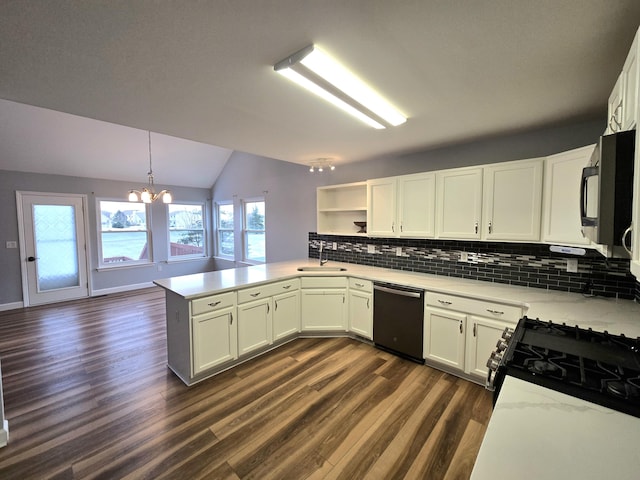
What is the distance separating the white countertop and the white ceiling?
5.15ft

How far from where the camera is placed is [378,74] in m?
1.68

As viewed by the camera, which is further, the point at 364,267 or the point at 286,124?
the point at 364,267

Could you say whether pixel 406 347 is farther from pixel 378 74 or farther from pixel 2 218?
pixel 2 218

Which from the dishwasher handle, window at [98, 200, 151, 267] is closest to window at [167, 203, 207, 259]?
window at [98, 200, 151, 267]

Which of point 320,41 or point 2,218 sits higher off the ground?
point 320,41

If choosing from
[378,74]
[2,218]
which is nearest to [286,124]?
[378,74]

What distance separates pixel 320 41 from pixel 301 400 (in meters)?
2.58

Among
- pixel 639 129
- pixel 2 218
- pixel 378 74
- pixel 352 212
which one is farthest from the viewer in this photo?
pixel 2 218

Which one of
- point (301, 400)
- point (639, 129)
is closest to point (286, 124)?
point (639, 129)

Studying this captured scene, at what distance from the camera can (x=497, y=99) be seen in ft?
6.56

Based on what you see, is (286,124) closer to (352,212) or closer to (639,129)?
(352,212)

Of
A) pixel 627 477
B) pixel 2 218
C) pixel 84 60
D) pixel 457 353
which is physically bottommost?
pixel 457 353

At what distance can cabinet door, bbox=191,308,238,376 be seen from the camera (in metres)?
2.55

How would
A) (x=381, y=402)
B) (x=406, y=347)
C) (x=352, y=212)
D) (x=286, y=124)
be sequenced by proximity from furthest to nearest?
(x=352, y=212) → (x=406, y=347) → (x=286, y=124) → (x=381, y=402)
